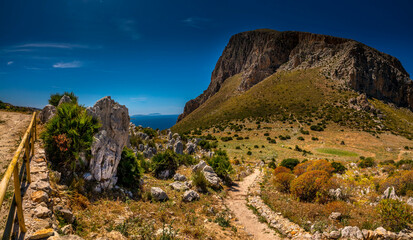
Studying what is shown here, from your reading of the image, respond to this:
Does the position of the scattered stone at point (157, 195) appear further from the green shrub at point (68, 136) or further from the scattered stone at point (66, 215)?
the scattered stone at point (66, 215)

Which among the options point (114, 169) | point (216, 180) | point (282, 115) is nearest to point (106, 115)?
point (114, 169)

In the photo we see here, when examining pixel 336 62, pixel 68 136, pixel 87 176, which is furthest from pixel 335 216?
pixel 336 62

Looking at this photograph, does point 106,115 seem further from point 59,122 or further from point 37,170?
point 37,170

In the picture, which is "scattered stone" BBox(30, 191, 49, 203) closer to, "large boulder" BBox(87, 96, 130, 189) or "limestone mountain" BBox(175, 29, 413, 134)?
"large boulder" BBox(87, 96, 130, 189)

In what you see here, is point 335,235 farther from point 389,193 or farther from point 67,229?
point 67,229

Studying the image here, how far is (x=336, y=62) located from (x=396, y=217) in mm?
72865

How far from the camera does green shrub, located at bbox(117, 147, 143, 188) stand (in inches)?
329

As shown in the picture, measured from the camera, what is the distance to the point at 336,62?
2569 inches

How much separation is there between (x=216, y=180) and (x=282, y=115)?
41.9 metres

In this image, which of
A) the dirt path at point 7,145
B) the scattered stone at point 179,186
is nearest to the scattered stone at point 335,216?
the scattered stone at point 179,186

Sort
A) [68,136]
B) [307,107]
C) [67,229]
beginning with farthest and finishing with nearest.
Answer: [307,107]
[68,136]
[67,229]

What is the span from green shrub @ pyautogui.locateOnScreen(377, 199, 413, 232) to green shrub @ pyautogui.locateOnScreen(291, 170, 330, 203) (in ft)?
9.17

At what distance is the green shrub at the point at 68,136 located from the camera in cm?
672

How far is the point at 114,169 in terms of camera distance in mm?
7785
